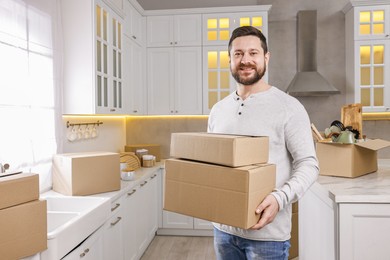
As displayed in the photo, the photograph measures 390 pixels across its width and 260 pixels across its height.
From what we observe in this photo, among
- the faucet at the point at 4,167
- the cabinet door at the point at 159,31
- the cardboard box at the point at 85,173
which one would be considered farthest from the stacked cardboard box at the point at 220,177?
the cabinet door at the point at 159,31

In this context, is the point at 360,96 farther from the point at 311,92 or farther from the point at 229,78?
the point at 229,78

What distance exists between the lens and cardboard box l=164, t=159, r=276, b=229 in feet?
4.15

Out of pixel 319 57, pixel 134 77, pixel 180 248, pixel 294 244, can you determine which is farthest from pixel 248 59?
pixel 319 57

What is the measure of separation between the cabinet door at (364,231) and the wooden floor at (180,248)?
1.92 m

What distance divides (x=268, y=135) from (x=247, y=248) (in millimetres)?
461

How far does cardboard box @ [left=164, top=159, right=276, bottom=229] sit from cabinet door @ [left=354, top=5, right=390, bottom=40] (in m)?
3.28

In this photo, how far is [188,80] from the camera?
430cm

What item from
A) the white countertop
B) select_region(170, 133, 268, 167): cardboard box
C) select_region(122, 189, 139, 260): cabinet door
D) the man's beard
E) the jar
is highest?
the man's beard

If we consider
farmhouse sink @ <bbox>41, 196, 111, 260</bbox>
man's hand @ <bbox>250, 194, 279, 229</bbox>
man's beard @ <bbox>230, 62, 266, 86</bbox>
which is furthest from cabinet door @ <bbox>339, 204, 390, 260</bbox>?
farmhouse sink @ <bbox>41, 196, 111, 260</bbox>

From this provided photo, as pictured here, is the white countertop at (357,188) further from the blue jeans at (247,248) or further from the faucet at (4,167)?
the faucet at (4,167)

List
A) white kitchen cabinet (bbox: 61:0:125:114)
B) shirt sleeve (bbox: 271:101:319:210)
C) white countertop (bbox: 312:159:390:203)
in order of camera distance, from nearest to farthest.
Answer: shirt sleeve (bbox: 271:101:319:210) < white countertop (bbox: 312:159:390:203) < white kitchen cabinet (bbox: 61:0:125:114)

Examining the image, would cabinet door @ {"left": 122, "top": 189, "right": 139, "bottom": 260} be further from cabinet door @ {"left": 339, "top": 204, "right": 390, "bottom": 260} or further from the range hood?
the range hood

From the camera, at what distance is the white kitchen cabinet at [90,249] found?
1.87m

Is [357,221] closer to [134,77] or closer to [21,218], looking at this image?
[21,218]
